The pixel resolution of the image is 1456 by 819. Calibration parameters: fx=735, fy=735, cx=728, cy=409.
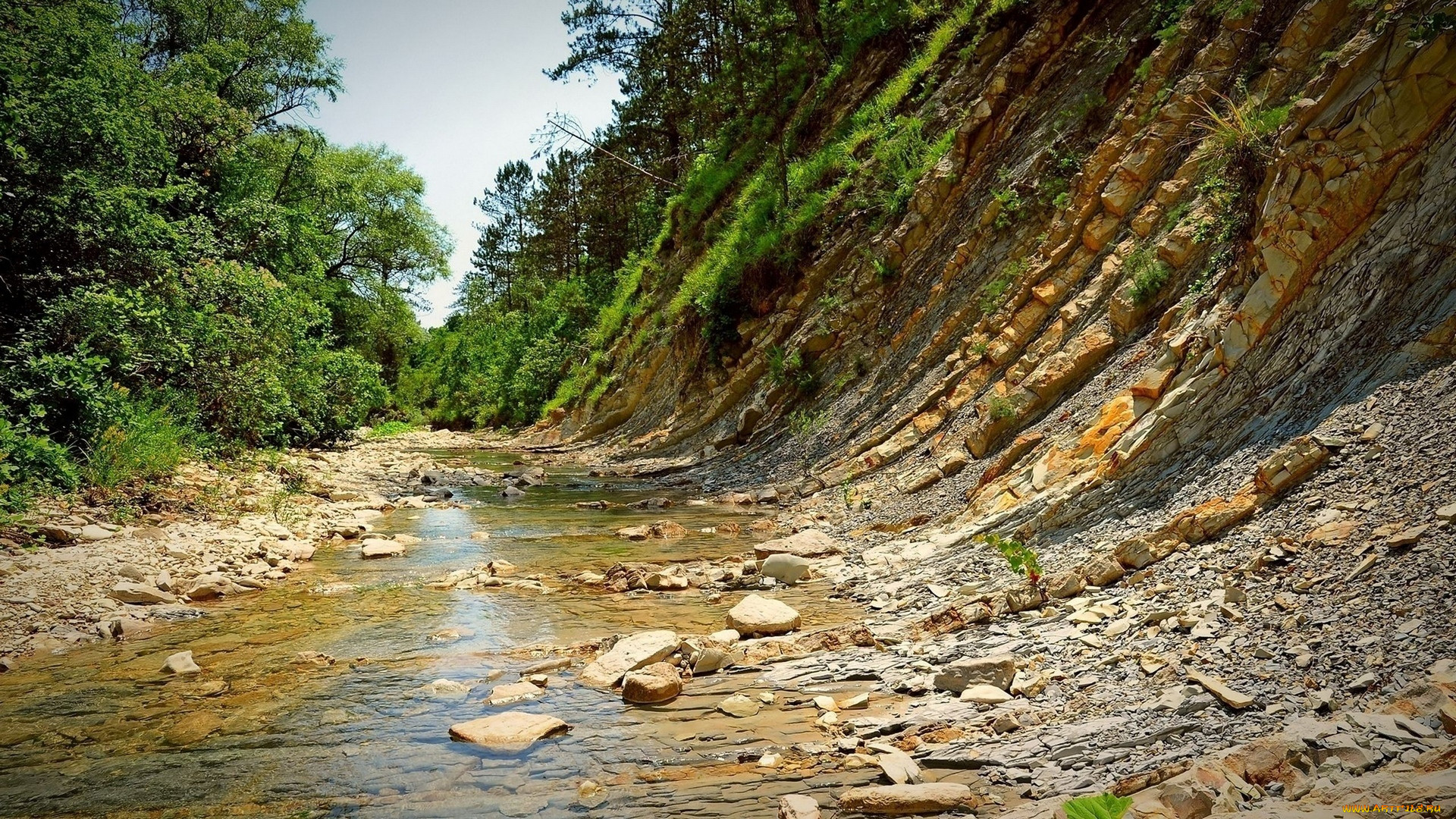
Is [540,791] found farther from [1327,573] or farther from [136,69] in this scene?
[136,69]

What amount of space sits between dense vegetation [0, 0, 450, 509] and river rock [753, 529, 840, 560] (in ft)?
28.6

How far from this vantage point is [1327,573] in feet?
13.3

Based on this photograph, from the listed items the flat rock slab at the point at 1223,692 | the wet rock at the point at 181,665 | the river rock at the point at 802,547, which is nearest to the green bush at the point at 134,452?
the wet rock at the point at 181,665

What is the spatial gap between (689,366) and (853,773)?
19186mm

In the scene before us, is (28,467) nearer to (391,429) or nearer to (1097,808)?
(1097,808)

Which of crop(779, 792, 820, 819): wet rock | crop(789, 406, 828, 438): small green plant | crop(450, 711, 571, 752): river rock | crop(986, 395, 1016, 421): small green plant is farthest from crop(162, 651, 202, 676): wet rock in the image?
crop(789, 406, 828, 438): small green plant

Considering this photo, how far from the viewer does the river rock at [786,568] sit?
27.3 ft

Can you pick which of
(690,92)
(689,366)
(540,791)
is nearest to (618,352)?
(689,366)

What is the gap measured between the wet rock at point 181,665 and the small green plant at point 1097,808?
6.52 m

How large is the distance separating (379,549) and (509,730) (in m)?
6.76

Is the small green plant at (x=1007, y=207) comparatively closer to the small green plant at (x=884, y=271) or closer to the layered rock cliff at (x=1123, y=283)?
the layered rock cliff at (x=1123, y=283)

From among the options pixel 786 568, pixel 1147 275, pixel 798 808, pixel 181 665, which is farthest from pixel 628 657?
pixel 1147 275

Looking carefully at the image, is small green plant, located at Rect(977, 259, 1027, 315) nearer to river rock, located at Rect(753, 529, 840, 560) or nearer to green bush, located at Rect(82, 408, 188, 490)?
river rock, located at Rect(753, 529, 840, 560)

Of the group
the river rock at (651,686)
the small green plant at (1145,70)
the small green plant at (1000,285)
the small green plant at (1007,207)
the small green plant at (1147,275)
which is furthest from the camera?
the small green plant at (1007,207)
